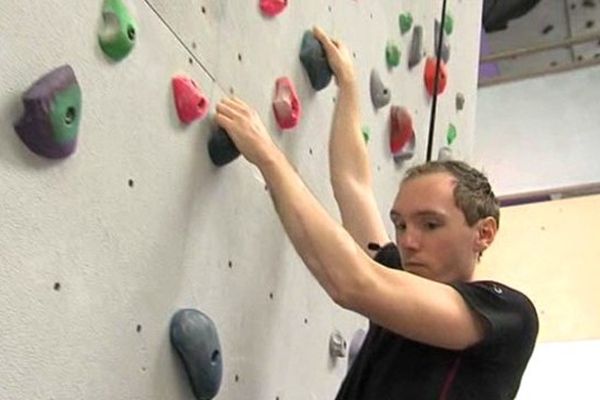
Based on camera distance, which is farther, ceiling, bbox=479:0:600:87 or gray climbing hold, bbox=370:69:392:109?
ceiling, bbox=479:0:600:87

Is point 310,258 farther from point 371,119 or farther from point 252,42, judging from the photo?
point 371,119

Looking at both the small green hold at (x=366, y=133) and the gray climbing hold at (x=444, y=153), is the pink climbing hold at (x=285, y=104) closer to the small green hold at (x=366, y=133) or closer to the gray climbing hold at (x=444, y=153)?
the small green hold at (x=366, y=133)

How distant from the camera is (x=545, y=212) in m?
3.88

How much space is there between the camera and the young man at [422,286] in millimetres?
1158

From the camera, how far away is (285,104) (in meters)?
1.38

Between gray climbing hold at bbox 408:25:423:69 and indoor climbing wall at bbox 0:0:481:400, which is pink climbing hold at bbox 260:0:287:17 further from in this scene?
gray climbing hold at bbox 408:25:423:69

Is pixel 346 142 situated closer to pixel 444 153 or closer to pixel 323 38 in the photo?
pixel 323 38

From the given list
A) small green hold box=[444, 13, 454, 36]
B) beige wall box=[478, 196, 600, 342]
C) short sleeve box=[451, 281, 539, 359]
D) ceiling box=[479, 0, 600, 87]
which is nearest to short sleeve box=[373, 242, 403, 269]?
short sleeve box=[451, 281, 539, 359]

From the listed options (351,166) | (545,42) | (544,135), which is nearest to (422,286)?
(351,166)

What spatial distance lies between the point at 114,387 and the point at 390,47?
3.56ft

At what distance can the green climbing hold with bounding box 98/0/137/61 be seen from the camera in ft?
3.13

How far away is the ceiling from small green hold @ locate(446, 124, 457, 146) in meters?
2.13

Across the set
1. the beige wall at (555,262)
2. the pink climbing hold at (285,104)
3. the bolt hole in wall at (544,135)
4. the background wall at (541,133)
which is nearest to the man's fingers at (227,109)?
the pink climbing hold at (285,104)

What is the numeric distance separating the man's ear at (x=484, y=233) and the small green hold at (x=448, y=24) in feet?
3.18
